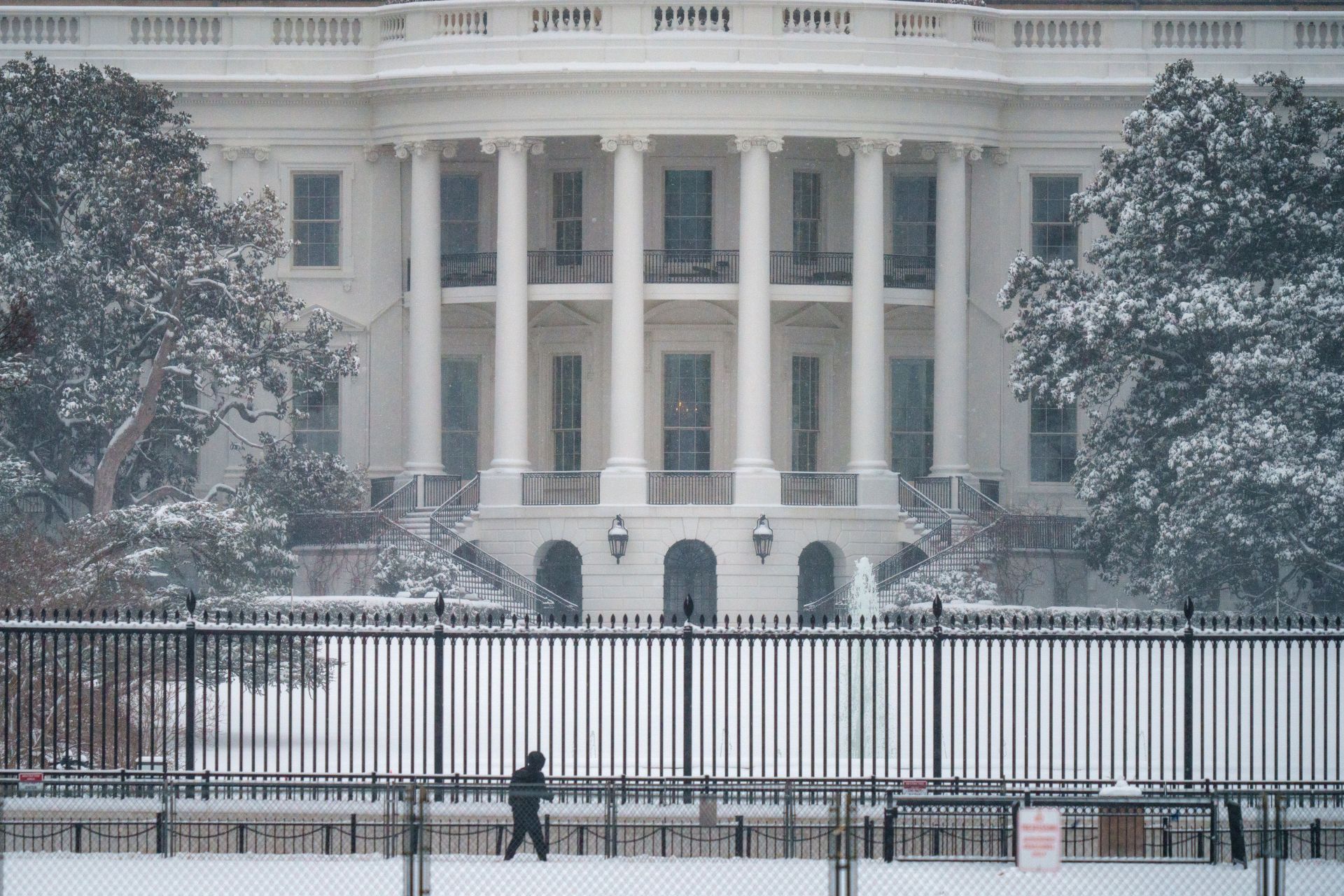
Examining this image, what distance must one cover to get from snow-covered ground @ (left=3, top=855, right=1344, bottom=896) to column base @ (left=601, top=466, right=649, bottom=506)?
30.0 m

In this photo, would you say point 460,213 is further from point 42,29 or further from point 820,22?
point 42,29

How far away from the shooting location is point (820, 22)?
5584cm

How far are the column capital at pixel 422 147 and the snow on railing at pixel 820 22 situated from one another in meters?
6.68

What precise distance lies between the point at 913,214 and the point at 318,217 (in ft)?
37.8

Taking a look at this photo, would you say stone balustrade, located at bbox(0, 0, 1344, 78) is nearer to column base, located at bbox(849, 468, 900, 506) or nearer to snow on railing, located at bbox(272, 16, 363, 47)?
snow on railing, located at bbox(272, 16, 363, 47)

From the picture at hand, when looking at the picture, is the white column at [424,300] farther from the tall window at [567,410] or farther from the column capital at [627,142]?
the column capital at [627,142]

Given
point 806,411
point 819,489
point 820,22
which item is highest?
point 820,22

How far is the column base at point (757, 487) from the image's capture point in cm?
5512

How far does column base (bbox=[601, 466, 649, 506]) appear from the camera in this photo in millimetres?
55000

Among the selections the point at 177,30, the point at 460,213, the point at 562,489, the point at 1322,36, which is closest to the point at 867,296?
the point at 562,489

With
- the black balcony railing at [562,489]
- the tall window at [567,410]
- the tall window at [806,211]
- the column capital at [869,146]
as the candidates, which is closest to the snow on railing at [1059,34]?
the column capital at [869,146]

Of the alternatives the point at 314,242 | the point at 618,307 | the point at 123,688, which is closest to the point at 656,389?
the point at 618,307

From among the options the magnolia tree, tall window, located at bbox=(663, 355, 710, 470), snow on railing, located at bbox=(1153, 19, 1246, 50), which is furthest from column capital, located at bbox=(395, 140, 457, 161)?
snow on railing, located at bbox=(1153, 19, 1246, 50)

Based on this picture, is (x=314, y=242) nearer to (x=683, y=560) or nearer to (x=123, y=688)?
(x=683, y=560)
